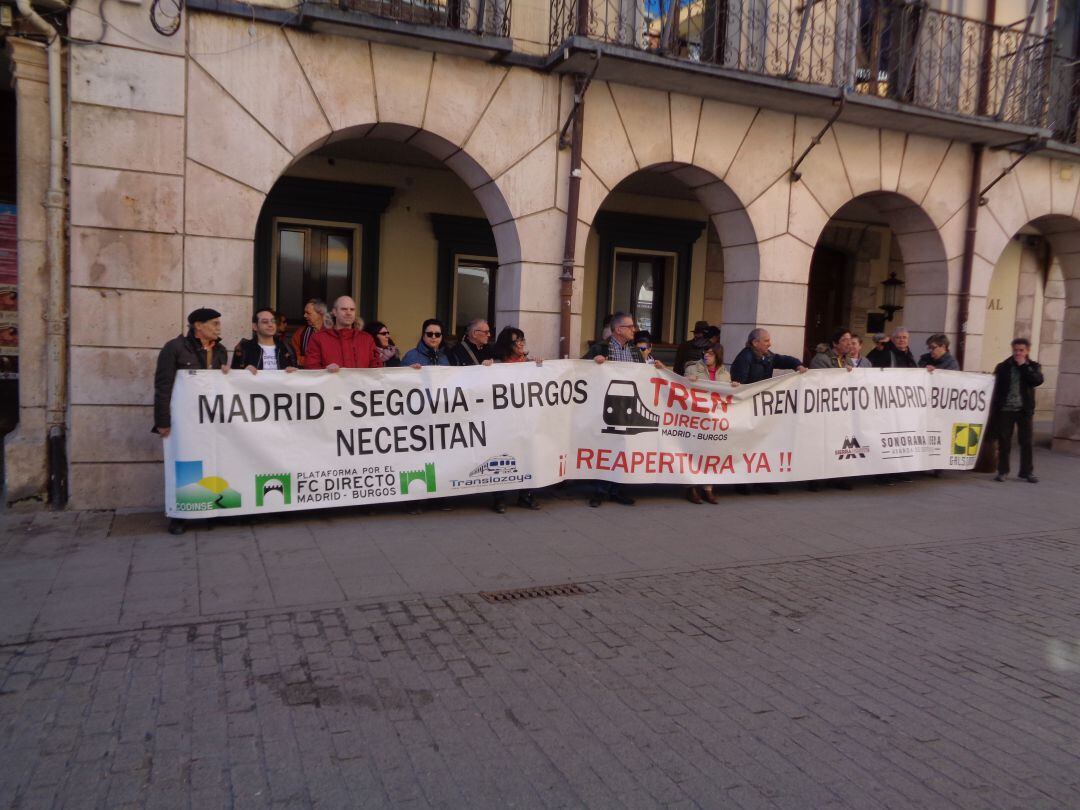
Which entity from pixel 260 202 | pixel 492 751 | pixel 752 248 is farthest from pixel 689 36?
pixel 492 751

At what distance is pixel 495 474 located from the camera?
25.8ft

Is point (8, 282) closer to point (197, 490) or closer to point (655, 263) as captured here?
point (197, 490)

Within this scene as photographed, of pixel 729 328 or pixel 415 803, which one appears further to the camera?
pixel 729 328

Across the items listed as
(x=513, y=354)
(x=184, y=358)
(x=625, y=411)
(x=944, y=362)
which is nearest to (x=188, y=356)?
(x=184, y=358)

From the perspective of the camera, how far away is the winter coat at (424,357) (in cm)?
813

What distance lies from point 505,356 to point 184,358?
292cm

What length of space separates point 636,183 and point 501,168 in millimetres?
4514

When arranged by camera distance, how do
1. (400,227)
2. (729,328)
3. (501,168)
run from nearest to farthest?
(501,168) < (729,328) < (400,227)

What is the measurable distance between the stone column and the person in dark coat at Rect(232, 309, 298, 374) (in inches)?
70.2

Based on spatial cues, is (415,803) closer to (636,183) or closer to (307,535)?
(307,535)

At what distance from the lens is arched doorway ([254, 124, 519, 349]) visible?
11438 mm

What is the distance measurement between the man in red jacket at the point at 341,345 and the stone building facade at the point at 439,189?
0.85 m

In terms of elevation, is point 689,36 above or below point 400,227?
above

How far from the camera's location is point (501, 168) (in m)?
8.97
